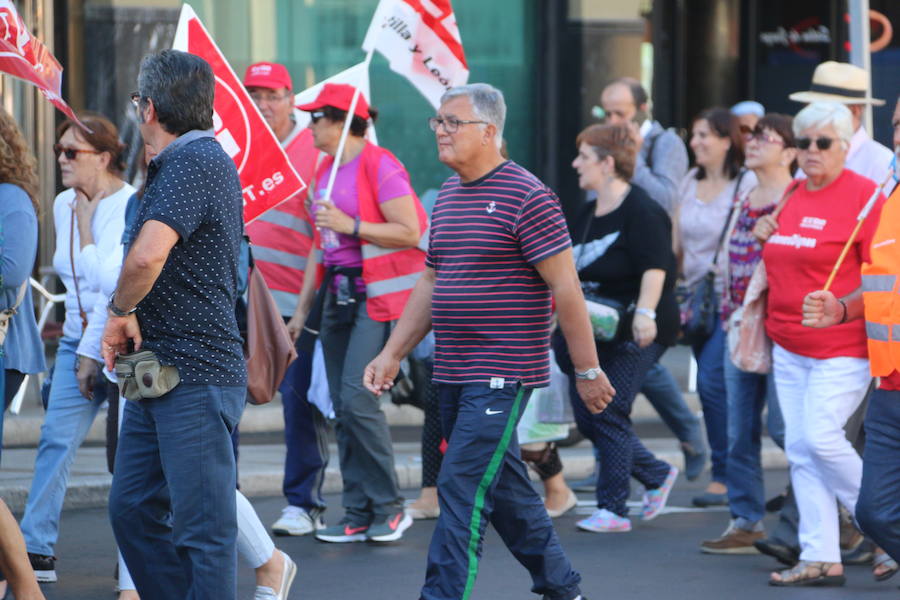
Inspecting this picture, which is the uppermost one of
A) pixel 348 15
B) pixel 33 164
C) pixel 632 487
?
pixel 348 15

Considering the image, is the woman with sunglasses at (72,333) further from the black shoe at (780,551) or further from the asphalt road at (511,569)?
the black shoe at (780,551)

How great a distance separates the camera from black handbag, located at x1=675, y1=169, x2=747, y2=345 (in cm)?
843

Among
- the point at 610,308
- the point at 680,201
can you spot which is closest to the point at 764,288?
the point at 610,308

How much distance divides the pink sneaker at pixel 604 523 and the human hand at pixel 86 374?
2654mm

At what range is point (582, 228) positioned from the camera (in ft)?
26.1

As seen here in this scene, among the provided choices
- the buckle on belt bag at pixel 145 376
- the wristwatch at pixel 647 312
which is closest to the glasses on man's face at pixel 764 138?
the wristwatch at pixel 647 312

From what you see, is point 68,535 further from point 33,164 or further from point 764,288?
point 764,288

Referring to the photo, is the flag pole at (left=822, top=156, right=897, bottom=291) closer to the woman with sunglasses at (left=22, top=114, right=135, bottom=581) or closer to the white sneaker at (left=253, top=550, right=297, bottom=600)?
the white sneaker at (left=253, top=550, right=297, bottom=600)

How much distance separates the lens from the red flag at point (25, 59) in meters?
5.97

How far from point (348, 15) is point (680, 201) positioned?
21.1 ft

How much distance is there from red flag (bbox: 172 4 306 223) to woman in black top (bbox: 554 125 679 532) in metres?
1.78

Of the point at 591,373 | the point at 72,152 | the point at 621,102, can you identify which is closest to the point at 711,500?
the point at 621,102

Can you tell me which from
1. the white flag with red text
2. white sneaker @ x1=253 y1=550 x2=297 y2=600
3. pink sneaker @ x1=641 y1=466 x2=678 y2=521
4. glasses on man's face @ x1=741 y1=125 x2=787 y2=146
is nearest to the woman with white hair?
glasses on man's face @ x1=741 y1=125 x2=787 y2=146

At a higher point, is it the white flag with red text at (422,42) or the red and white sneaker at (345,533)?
the white flag with red text at (422,42)
